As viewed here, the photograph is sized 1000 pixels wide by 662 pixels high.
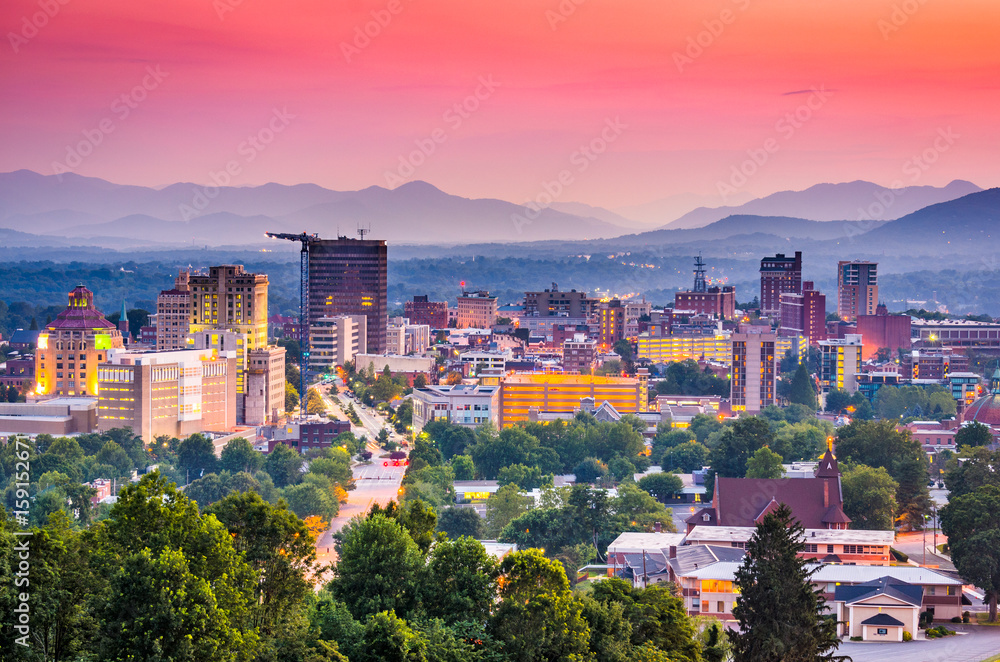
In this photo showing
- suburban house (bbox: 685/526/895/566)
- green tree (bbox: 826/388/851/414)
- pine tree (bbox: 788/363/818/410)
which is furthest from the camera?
green tree (bbox: 826/388/851/414)

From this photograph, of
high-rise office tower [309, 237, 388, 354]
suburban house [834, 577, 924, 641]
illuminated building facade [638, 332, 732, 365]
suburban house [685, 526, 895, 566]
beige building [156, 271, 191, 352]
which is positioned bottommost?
suburban house [834, 577, 924, 641]

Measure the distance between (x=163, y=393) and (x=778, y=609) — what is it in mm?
42416

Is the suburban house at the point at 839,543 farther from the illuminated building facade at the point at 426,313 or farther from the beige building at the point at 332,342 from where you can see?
the illuminated building facade at the point at 426,313

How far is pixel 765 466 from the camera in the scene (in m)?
45.2

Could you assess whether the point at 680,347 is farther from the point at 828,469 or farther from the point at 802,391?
the point at 828,469

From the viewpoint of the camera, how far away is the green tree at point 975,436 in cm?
5341

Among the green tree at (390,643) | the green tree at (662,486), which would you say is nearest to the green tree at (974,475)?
the green tree at (662,486)

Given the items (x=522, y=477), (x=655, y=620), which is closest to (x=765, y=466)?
(x=522, y=477)

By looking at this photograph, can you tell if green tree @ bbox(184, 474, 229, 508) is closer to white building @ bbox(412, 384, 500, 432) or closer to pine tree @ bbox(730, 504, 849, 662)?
white building @ bbox(412, 384, 500, 432)

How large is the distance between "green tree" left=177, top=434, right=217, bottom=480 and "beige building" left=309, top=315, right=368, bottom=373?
34208mm

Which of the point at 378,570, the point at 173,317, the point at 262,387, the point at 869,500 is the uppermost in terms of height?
the point at 173,317

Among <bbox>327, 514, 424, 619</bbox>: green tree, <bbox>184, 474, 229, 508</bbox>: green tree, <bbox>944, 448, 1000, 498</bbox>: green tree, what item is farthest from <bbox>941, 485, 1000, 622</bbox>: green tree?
<bbox>184, 474, 229, 508</bbox>: green tree

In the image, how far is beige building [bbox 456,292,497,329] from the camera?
13162 centimetres

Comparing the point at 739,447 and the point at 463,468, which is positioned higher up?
the point at 739,447
